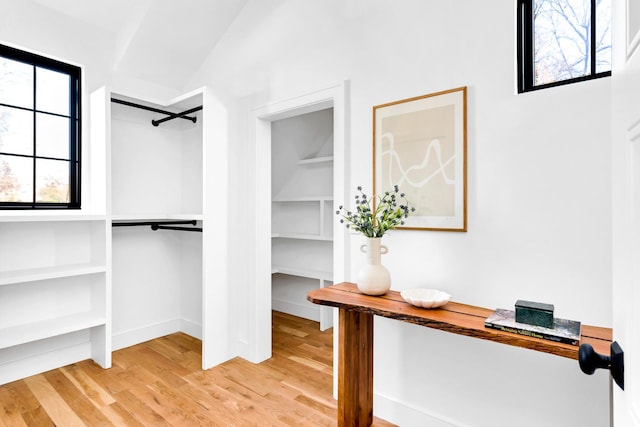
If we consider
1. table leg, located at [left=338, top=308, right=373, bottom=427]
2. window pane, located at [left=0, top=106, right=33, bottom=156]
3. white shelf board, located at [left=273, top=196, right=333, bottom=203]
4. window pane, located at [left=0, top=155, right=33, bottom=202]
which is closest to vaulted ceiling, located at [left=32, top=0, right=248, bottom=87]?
window pane, located at [left=0, top=106, right=33, bottom=156]

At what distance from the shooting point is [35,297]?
8.44 ft

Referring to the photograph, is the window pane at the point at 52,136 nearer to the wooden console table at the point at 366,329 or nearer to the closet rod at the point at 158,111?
the closet rod at the point at 158,111

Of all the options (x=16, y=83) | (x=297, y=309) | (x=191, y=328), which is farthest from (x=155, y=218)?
(x=297, y=309)

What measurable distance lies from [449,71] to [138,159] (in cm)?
261

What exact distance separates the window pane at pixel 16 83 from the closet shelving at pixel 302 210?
189cm

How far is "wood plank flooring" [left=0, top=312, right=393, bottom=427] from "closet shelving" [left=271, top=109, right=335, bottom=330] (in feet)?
3.21

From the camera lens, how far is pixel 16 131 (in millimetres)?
2490

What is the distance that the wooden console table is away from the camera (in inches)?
53.3

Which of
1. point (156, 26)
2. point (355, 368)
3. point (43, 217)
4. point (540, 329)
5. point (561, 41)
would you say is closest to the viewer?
point (540, 329)

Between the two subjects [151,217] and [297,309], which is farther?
[297,309]

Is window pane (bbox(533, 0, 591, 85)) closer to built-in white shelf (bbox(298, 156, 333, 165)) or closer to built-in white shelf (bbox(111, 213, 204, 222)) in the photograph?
built-in white shelf (bbox(298, 156, 333, 165))

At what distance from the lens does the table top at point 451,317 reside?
4.02 feet

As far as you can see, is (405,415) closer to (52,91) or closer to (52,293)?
(52,293)

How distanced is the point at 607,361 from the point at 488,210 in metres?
1.12
